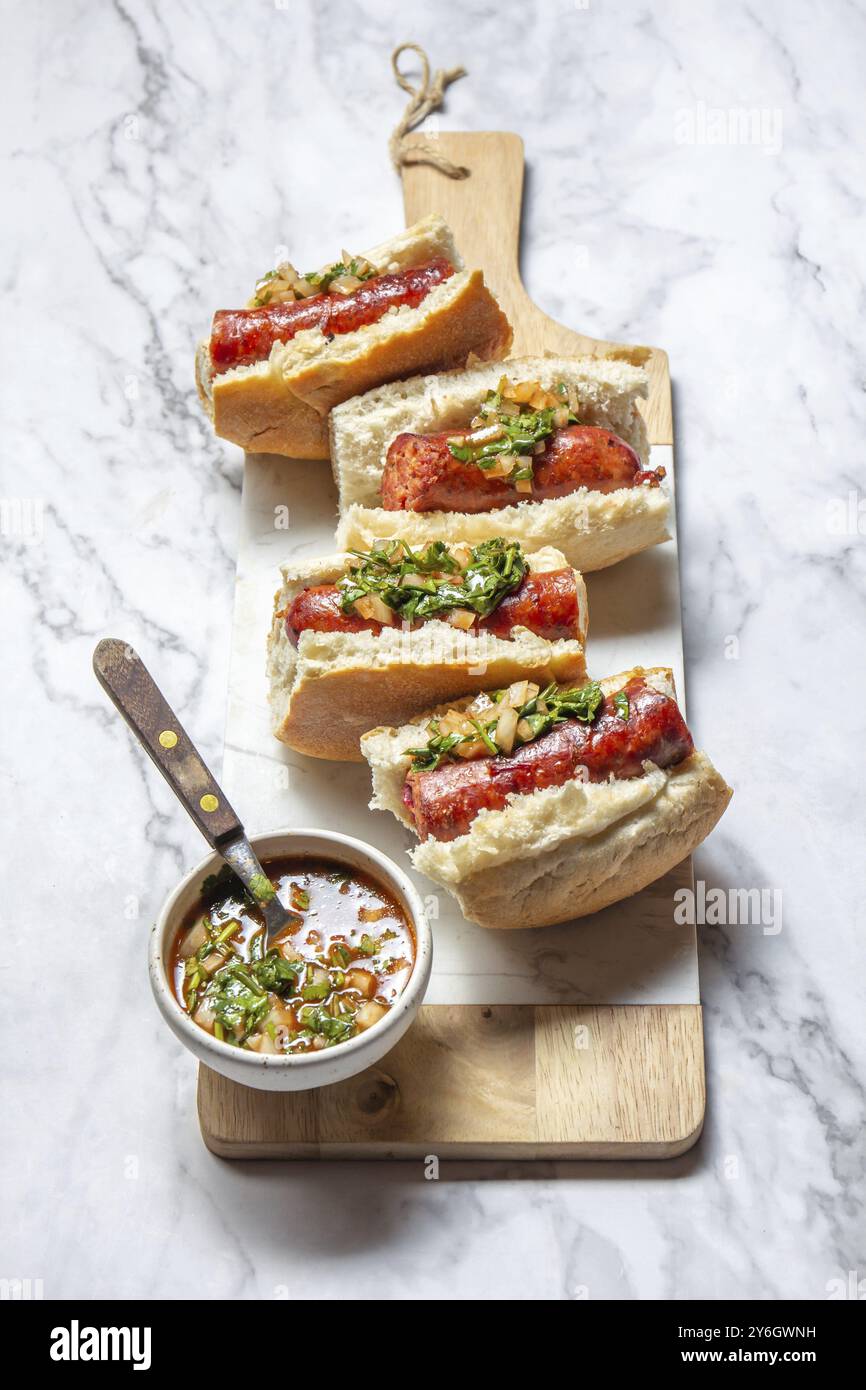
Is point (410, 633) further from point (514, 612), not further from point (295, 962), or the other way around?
point (295, 962)

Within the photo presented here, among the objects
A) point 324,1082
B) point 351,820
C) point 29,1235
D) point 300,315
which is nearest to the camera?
point 324,1082

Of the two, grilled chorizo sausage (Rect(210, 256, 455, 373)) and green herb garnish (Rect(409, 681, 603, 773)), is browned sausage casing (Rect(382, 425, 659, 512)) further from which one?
green herb garnish (Rect(409, 681, 603, 773))

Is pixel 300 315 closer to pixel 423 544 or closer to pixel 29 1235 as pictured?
pixel 423 544

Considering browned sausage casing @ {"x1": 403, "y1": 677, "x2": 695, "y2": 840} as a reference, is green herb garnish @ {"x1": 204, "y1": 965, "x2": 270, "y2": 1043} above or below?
below

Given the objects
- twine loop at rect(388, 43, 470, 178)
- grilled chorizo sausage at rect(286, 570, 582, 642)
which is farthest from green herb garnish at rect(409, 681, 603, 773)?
twine loop at rect(388, 43, 470, 178)

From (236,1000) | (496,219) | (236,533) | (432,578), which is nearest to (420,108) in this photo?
(496,219)

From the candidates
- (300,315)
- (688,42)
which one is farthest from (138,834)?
(688,42)
